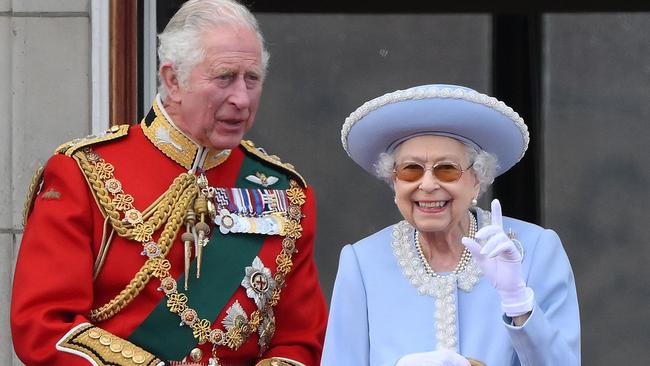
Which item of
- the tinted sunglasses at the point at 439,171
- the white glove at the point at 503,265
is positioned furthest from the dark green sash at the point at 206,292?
the white glove at the point at 503,265

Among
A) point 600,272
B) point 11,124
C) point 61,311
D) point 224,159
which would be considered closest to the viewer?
point 61,311

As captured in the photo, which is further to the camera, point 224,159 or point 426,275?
point 224,159

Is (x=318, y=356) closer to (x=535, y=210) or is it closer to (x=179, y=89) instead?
(x=179, y=89)

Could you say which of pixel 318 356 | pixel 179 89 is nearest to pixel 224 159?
pixel 179 89

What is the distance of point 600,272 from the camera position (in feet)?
22.0

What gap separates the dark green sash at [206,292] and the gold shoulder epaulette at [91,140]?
15.0 inches

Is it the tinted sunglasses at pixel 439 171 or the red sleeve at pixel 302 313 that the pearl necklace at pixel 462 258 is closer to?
the tinted sunglasses at pixel 439 171

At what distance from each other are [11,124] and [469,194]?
2.09 metres

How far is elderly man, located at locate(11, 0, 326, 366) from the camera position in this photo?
16.6ft

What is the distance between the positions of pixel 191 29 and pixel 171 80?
155mm

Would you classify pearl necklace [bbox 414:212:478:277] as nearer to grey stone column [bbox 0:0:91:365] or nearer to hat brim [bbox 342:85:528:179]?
hat brim [bbox 342:85:528:179]

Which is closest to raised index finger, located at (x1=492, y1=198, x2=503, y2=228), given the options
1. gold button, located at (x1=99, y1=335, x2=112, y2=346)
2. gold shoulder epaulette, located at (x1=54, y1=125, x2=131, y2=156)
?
gold button, located at (x1=99, y1=335, x2=112, y2=346)

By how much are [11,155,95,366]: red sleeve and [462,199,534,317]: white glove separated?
1135 mm

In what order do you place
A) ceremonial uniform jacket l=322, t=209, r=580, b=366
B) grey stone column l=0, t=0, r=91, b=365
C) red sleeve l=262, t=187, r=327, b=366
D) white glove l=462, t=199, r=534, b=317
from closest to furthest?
white glove l=462, t=199, r=534, b=317
ceremonial uniform jacket l=322, t=209, r=580, b=366
red sleeve l=262, t=187, r=327, b=366
grey stone column l=0, t=0, r=91, b=365
